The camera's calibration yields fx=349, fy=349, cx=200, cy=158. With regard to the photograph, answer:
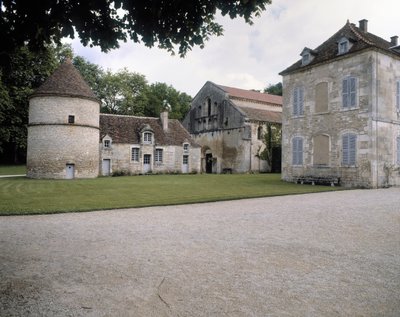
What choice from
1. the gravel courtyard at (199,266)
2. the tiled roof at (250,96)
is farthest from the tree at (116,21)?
the tiled roof at (250,96)

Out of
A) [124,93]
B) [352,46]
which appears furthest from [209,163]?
[352,46]

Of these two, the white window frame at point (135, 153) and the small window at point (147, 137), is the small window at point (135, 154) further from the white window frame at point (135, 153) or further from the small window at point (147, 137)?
the small window at point (147, 137)

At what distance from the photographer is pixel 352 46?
791 inches

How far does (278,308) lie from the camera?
145 inches

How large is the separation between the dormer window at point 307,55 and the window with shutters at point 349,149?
5.71 m

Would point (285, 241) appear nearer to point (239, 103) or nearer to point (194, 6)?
point (194, 6)

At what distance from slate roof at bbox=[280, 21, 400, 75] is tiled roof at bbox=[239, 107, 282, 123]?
43.9 ft

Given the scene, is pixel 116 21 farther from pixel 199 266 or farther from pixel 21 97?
pixel 21 97

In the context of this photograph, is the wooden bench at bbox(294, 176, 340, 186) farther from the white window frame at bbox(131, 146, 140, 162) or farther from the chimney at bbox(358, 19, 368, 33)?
the white window frame at bbox(131, 146, 140, 162)

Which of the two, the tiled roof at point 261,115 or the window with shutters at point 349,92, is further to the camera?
the tiled roof at point 261,115

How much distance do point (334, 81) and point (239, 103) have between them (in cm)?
1967

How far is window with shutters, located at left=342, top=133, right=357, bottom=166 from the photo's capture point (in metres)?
19.6

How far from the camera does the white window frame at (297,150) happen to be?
22609mm

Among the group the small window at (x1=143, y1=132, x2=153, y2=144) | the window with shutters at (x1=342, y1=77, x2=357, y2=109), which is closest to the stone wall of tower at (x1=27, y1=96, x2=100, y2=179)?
the small window at (x1=143, y1=132, x2=153, y2=144)
